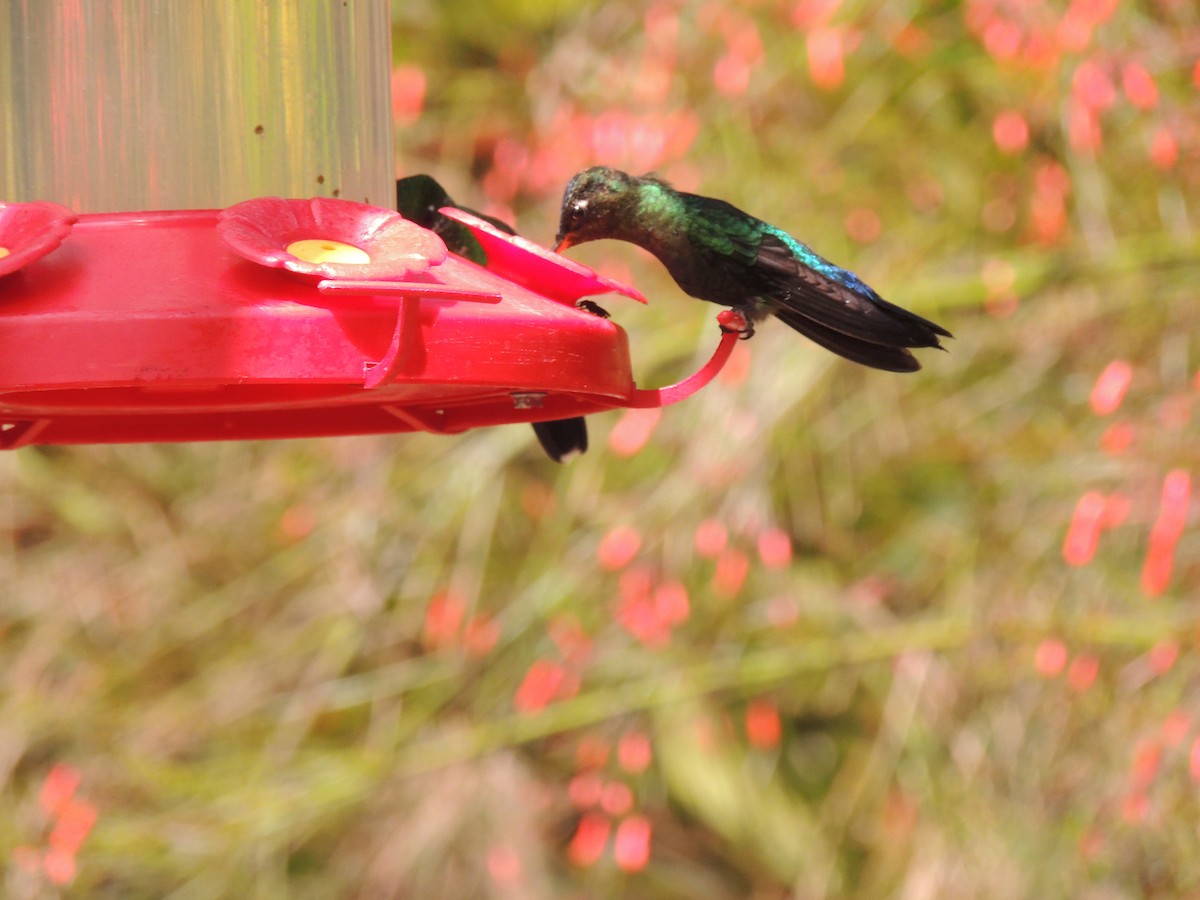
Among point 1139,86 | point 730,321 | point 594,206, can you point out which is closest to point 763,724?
point 1139,86

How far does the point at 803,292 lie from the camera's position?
2271 mm

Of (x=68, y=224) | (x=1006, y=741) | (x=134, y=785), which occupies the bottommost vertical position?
(x=134, y=785)

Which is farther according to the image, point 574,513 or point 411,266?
point 574,513

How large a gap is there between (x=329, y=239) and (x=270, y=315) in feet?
0.46

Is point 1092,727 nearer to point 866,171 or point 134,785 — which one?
point 866,171

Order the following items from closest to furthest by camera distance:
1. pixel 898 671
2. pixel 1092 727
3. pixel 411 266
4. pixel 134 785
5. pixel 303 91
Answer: pixel 411 266
pixel 303 91
pixel 1092 727
pixel 898 671
pixel 134 785

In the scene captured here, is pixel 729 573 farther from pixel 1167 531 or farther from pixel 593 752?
pixel 1167 531

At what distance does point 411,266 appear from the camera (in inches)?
54.4

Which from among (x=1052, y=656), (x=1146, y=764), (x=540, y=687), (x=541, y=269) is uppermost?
(x=541, y=269)

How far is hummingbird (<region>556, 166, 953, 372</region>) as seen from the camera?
218 centimetres

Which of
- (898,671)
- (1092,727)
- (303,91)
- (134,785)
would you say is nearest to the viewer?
(303,91)

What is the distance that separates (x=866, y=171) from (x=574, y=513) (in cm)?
136

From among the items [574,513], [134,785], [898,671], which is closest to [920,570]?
[898,671]

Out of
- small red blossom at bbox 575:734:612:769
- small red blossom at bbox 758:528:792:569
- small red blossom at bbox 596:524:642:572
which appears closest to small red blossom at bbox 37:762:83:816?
small red blossom at bbox 575:734:612:769
